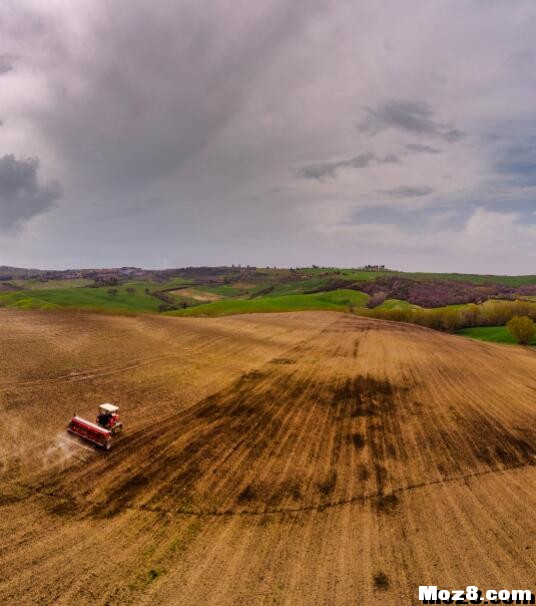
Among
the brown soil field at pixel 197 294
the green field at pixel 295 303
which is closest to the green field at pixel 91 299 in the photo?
the brown soil field at pixel 197 294

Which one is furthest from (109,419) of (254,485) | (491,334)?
(491,334)

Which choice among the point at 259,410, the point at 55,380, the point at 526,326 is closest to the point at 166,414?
the point at 259,410

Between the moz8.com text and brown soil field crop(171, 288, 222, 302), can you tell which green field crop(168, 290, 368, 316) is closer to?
brown soil field crop(171, 288, 222, 302)

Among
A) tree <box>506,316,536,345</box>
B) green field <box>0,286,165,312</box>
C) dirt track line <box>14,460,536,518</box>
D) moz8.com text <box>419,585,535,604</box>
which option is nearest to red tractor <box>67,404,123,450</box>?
dirt track line <box>14,460,536,518</box>

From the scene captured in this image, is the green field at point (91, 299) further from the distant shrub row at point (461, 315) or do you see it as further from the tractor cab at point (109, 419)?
the tractor cab at point (109, 419)

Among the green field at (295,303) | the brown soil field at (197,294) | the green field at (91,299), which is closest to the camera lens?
the green field at (295,303)

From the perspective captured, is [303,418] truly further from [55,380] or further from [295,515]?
[55,380]
